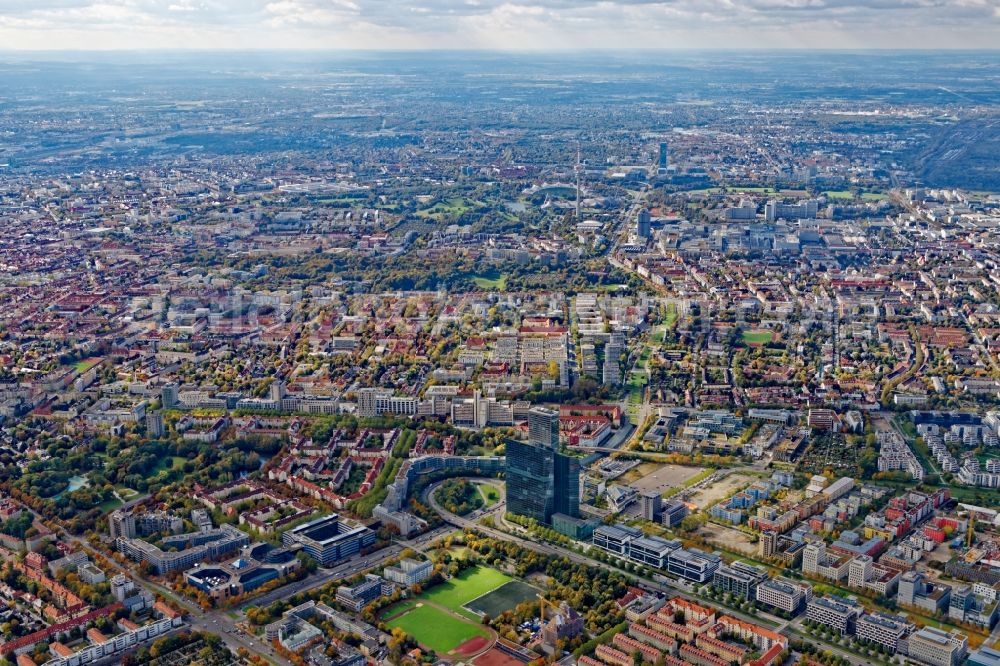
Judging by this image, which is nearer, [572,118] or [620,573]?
[620,573]

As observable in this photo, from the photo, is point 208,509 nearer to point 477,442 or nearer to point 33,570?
point 33,570

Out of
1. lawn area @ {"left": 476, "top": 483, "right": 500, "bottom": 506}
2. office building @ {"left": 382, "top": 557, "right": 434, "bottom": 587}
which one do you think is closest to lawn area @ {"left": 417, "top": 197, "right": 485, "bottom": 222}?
lawn area @ {"left": 476, "top": 483, "right": 500, "bottom": 506}

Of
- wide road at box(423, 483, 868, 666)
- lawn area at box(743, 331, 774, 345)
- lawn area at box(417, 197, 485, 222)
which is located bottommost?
wide road at box(423, 483, 868, 666)

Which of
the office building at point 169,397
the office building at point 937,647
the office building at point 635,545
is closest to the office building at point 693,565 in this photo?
the office building at point 635,545

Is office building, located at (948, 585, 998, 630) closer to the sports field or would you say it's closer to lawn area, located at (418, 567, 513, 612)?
the sports field

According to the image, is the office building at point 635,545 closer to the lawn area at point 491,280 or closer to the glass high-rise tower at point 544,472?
the glass high-rise tower at point 544,472

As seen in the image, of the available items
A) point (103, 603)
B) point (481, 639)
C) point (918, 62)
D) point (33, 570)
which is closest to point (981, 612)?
point (481, 639)
